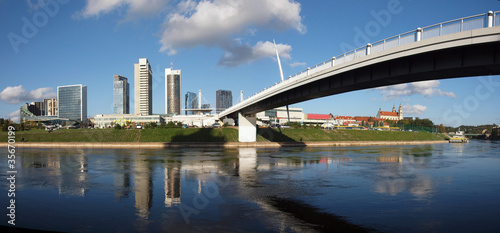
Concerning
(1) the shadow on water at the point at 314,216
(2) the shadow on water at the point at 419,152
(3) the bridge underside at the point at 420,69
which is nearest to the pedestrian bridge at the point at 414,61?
(3) the bridge underside at the point at 420,69

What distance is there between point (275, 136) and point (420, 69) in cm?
5568

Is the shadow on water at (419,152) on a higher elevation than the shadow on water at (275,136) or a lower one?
lower

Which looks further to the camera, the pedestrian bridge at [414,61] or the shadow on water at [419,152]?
the shadow on water at [419,152]

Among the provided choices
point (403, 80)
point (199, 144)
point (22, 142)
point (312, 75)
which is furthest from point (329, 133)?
point (22, 142)

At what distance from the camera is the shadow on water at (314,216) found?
13.5m

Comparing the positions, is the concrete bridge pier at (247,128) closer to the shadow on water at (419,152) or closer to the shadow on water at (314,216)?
the shadow on water at (419,152)

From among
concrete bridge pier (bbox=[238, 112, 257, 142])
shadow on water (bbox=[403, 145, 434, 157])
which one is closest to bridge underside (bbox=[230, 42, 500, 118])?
shadow on water (bbox=[403, 145, 434, 157])

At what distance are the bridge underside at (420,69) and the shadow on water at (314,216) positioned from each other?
48.3 ft

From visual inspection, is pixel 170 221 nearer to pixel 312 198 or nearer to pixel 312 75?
pixel 312 198

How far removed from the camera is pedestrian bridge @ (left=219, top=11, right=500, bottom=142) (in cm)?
2145

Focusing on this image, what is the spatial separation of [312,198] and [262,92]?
124 ft

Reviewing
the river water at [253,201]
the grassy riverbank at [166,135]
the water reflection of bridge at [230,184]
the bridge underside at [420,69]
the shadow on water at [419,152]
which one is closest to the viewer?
the river water at [253,201]

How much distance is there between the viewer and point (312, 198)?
19.4m

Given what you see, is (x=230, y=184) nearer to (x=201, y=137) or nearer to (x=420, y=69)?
(x=420, y=69)
